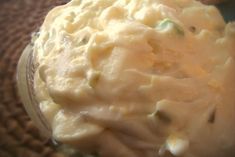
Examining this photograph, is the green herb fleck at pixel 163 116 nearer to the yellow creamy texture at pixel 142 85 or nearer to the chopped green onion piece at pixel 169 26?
the yellow creamy texture at pixel 142 85

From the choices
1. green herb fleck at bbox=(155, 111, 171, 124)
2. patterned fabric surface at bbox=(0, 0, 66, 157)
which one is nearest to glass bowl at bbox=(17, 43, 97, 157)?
patterned fabric surface at bbox=(0, 0, 66, 157)

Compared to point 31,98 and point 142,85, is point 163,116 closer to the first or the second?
point 142,85

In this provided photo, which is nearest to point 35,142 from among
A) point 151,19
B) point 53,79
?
point 53,79

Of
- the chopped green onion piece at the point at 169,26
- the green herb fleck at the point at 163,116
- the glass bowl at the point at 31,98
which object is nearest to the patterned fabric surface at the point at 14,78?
the glass bowl at the point at 31,98

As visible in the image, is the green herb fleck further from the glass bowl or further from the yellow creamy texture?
the glass bowl

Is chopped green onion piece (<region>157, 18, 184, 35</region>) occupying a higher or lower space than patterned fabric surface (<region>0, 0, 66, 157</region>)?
higher

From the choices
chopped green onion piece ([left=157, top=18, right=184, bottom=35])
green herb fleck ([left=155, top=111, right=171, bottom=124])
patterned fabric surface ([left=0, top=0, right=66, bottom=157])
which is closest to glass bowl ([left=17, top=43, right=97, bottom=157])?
patterned fabric surface ([left=0, top=0, right=66, bottom=157])

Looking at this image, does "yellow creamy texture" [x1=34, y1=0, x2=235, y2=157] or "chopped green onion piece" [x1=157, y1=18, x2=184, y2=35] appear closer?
"yellow creamy texture" [x1=34, y1=0, x2=235, y2=157]
